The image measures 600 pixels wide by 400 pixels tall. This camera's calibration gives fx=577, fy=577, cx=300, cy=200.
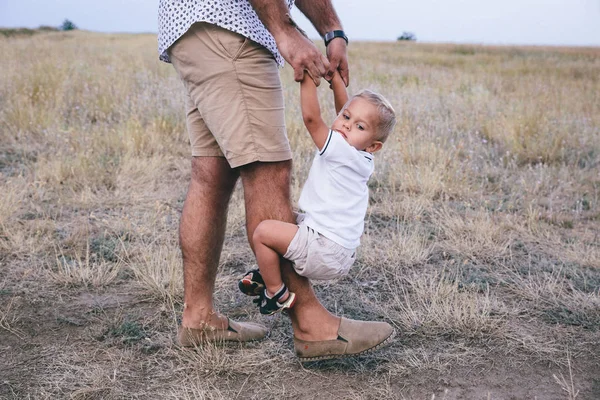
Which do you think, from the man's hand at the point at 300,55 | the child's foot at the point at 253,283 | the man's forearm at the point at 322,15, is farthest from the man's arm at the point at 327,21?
the child's foot at the point at 253,283

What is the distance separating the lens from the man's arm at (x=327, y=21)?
7.07ft

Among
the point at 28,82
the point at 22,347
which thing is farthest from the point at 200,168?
the point at 28,82

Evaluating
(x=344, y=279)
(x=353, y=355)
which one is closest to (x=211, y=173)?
(x=353, y=355)

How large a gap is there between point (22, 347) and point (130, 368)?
536 mm

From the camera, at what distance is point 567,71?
14703 millimetres

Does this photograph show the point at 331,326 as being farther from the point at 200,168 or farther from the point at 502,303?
the point at 502,303

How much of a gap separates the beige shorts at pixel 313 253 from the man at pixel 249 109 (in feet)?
0.30

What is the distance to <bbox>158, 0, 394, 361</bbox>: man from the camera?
1979 mm

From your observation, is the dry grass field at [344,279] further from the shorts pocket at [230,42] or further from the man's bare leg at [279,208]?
the shorts pocket at [230,42]

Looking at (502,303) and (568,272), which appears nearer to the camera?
(502,303)

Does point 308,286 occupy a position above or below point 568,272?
above

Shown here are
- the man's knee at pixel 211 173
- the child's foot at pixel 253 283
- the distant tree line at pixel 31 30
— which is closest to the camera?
the child's foot at pixel 253 283

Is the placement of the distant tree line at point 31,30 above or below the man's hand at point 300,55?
below

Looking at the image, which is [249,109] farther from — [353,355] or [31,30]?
[31,30]
